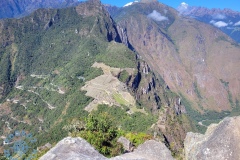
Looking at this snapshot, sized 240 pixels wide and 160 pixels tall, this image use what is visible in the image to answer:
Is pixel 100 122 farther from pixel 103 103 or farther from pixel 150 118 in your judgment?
pixel 103 103

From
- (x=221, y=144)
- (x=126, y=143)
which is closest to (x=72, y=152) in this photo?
(x=221, y=144)

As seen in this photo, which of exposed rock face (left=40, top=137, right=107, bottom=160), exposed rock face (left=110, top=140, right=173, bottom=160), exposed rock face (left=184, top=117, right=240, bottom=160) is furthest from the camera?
exposed rock face (left=110, top=140, right=173, bottom=160)

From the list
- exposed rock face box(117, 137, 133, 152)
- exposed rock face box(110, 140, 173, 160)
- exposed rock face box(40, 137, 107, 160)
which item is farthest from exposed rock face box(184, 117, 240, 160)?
exposed rock face box(117, 137, 133, 152)

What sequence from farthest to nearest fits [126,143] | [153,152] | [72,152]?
[126,143], [153,152], [72,152]

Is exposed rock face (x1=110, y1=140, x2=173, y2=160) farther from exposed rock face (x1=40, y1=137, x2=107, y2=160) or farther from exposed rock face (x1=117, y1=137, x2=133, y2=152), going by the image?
exposed rock face (x1=117, y1=137, x2=133, y2=152)

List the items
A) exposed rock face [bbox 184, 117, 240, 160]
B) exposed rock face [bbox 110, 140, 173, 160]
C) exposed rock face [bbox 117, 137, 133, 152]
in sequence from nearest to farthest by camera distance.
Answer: exposed rock face [bbox 184, 117, 240, 160] < exposed rock face [bbox 110, 140, 173, 160] < exposed rock face [bbox 117, 137, 133, 152]

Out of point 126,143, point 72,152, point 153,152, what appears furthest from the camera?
point 126,143

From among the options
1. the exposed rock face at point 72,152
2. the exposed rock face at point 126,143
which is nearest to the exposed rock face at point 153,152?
the exposed rock face at point 72,152

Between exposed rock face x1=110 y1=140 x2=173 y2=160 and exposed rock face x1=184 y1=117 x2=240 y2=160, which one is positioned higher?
exposed rock face x1=184 y1=117 x2=240 y2=160

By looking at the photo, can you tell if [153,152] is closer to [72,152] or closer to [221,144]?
[221,144]
